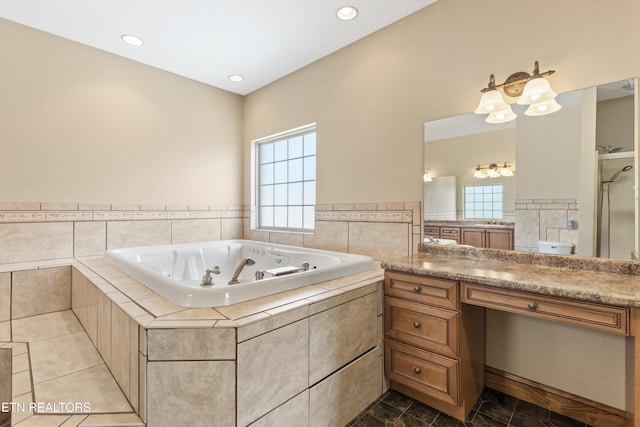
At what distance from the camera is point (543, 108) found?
1.62m

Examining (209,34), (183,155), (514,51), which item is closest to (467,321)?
(514,51)

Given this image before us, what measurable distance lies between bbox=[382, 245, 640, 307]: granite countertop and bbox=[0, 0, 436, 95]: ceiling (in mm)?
1733

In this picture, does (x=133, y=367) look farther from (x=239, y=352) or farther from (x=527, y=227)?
(x=527, y=227)

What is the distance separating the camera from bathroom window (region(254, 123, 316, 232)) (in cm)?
308

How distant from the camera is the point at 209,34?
2404 millimetres

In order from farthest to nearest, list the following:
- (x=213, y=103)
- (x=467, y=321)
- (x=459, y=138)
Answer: (x=213, y=103)
(x=459, y=138)
(x=467, y=321)

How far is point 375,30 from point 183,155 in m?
2.19

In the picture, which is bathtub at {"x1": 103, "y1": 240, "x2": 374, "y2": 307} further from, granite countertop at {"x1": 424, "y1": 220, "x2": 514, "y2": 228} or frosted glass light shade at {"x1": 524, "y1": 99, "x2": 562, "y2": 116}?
frosted glass light shade at {"x1": 524, "y1": 99, "x2": 562, "y2": 116}

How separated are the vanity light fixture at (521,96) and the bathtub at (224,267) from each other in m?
1.17

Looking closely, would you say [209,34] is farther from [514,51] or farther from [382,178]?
[514,51]

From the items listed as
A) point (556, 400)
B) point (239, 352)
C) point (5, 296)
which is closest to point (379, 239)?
point (556, 400)

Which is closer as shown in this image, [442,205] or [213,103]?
[442,205]

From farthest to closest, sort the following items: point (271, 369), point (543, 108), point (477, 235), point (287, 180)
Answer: point (287, 180) → point (477, 235) → point (543, 108) → point (271, 369)

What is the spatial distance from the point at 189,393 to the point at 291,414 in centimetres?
44
